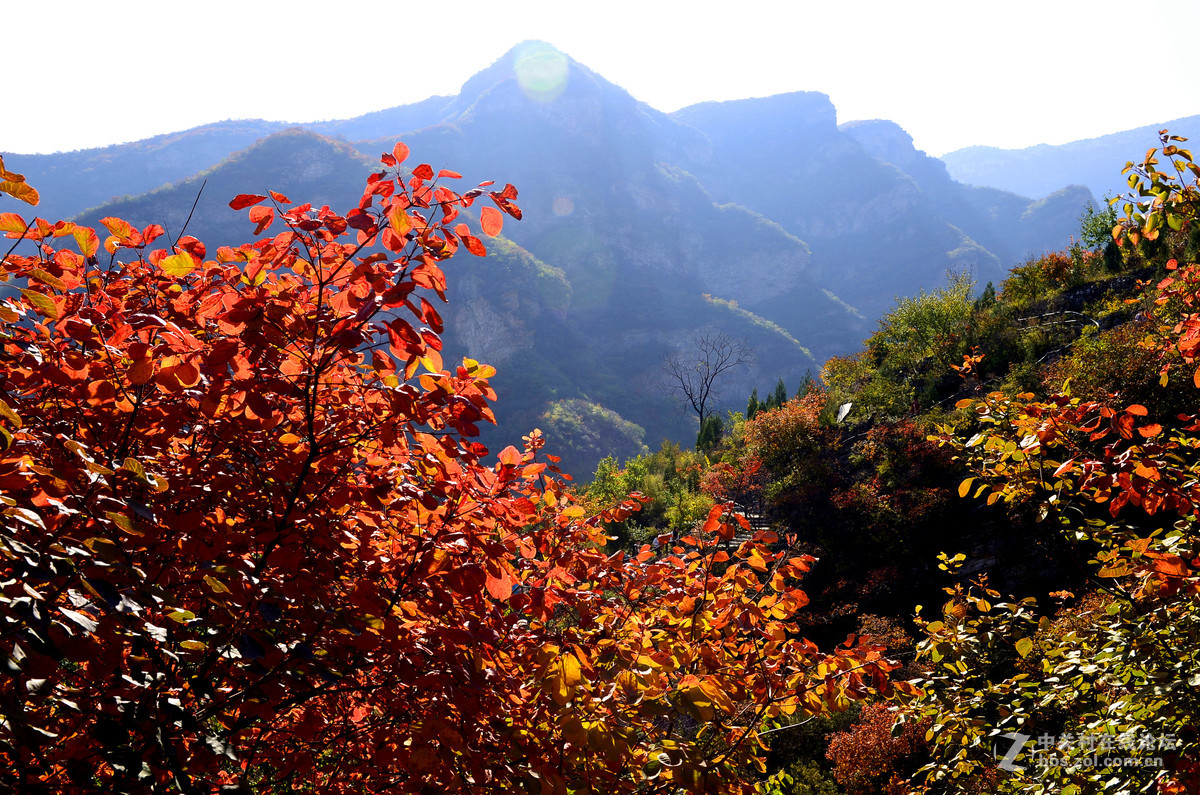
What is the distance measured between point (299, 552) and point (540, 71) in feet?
533

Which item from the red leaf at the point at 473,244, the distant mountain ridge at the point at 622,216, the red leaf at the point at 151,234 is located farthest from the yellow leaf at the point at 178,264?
the distant mountain ridge at the point at 622,216

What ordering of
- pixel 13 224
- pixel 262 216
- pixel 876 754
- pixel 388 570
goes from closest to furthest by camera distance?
pixel 262 216 < pixel 13 224 < pixel 388 570 < pixel 876 754

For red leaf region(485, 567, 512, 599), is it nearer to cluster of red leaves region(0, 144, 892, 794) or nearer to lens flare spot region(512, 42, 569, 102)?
cluster of red leaves region(0, 144, 892, 794)

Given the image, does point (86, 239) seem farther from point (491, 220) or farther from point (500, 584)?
point (500, 584)

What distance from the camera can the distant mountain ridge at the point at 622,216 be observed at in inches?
3292

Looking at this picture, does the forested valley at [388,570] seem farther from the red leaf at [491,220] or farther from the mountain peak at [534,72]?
the mountain peak at [534,72]

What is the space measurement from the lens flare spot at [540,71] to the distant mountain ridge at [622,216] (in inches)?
21.2

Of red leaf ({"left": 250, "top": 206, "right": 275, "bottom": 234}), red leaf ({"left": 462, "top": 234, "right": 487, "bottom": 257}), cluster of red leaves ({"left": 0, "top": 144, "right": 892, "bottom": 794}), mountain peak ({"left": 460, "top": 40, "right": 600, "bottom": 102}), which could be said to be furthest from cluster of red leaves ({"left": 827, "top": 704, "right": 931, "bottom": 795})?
mountain peak ({"left": 460, "top": 40, "right": 600, "bottom": 102})

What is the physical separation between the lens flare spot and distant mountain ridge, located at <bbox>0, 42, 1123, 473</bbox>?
538 millimetres

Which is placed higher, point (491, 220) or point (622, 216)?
point (622, 216)

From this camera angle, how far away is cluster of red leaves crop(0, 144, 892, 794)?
4.10 ft

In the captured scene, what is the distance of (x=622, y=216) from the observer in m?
118

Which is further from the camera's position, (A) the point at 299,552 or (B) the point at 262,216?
(B) the point at 262,216

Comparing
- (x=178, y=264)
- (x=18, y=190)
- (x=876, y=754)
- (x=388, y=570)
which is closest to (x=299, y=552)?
(x=388, y=570)
